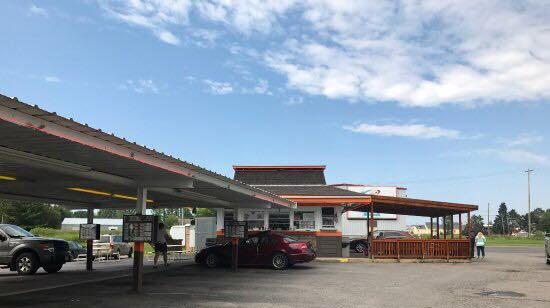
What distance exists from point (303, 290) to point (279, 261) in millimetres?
6931

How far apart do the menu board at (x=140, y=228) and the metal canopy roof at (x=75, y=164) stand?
1.06m

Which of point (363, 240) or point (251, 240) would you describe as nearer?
point (251, 240)

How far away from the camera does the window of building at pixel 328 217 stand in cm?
2736

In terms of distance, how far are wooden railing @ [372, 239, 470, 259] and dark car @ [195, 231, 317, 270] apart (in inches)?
230

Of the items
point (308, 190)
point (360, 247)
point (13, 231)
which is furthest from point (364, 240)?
point (13, 231)

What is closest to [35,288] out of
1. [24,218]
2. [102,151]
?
[102,151]

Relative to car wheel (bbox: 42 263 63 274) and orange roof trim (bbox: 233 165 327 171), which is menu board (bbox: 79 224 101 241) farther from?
orange roof trim (bbox: 233 165 327 171)

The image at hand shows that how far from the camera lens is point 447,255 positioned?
25484 millimetres

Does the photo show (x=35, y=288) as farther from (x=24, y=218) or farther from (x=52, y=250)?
(x=24, y=218)

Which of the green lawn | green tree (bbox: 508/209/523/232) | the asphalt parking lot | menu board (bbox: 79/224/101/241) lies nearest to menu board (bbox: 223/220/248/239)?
the asphalt parking lot

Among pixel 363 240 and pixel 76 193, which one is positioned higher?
pixel 76 193

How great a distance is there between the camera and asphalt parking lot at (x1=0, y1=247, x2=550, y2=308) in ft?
37.6

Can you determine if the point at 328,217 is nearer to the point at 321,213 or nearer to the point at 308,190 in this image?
the point at 321,213

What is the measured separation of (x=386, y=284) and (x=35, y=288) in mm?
9122
